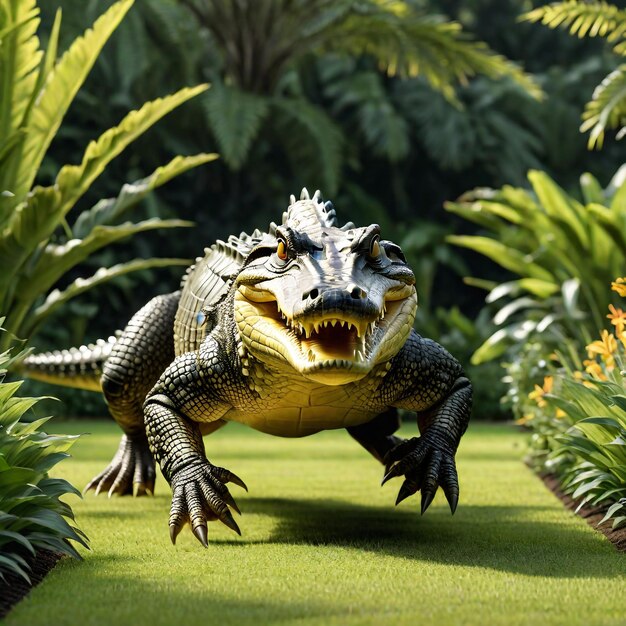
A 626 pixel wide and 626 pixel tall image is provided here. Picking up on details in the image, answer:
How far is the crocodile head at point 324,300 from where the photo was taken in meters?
3.26

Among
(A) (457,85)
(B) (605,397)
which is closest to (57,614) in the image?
(B) (605,397)

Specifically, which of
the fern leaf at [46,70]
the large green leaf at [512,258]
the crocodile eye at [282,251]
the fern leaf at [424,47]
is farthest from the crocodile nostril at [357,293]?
the fern leaf at [424,47]

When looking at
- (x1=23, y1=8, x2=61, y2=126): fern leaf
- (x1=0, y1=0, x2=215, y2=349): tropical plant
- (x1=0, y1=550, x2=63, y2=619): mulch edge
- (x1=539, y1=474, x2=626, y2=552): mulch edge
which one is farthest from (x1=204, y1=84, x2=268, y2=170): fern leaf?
(x1=0, y1=550, x2=63, y2=619): mulch edge

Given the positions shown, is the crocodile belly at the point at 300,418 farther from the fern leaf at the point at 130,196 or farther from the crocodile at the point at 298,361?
the fern leaf at the point at 130,196

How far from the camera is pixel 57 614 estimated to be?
254 cm

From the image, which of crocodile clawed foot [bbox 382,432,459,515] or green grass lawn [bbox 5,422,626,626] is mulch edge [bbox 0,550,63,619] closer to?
green grass lawn [bbox 5,422,626,626]

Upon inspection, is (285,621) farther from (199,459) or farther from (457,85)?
(457,85)

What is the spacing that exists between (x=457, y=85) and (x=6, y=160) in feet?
52.9

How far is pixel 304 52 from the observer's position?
14.9m

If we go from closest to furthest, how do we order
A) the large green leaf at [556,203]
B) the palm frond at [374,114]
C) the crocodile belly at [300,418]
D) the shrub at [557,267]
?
the crocodile belly at [300,418] < the shrub at [557,267] < the large green leaf at [556,203] < the palm frond at [374,114]

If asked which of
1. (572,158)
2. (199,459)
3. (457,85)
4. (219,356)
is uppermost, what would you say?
(219,356)

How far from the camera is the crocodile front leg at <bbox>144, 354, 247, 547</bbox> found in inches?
147

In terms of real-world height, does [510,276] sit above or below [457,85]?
below

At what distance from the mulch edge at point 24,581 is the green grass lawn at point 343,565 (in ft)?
0.14
